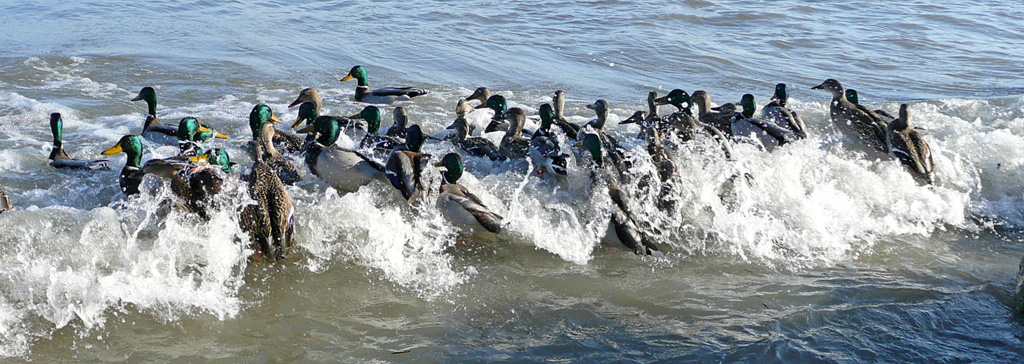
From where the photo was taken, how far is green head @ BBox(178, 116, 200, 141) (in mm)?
7477

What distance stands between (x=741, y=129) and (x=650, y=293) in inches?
137

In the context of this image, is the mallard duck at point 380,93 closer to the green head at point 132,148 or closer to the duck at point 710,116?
the duck at point 710,116

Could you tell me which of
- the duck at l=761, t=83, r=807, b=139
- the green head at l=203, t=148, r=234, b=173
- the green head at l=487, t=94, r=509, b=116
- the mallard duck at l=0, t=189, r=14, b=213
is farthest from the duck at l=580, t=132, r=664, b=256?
the mallard duck at l=0, t=189, r=14, b=213

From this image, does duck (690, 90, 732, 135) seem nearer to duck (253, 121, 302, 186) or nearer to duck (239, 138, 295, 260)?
duck (253, 121, 302, 186)

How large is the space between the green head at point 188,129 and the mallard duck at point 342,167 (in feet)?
4.07

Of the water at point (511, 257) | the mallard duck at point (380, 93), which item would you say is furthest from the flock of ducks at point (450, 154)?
the mallard duck at point (380, 93)

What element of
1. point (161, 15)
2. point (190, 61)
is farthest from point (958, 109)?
point (161, 15)

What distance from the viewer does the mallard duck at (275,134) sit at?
7.43 metres

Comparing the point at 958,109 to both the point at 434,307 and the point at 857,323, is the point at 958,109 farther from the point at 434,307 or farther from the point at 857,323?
the point at 434,307

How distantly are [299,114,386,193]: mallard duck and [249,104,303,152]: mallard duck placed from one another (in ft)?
2.11

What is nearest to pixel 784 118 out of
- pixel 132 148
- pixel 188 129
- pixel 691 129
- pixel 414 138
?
pixel 691 129

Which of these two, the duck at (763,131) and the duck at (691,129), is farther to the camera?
the duck at (763,131)

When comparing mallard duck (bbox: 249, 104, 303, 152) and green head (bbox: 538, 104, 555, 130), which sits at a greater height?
green head (bbox: 538, 104, 555, 130)

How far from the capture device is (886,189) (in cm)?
758
